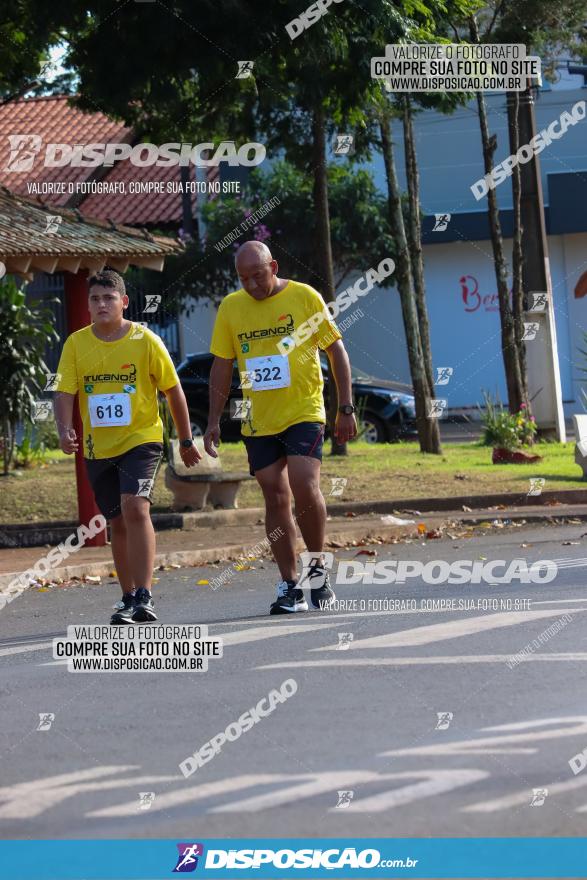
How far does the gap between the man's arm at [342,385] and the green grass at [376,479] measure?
6.97m

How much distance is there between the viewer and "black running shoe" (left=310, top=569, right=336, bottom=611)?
30.5 feet

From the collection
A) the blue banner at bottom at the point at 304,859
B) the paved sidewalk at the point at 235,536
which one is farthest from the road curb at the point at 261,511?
the blue banner at bottom at the point at 304,859

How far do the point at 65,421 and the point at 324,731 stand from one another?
3.79 metres

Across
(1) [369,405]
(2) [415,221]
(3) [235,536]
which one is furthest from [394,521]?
(1) [369,405]

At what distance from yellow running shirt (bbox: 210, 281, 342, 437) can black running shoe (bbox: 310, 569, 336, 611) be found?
35.9 inches

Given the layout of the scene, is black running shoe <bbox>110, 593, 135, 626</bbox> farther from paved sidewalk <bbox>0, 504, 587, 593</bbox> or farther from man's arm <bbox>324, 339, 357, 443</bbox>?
paved sidewalk <bbox>0, 504, 587, 593</bbox>

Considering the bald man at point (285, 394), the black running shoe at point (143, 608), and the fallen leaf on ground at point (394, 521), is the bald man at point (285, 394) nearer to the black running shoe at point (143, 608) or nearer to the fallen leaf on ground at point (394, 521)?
the black running shoe at point (143, 608)

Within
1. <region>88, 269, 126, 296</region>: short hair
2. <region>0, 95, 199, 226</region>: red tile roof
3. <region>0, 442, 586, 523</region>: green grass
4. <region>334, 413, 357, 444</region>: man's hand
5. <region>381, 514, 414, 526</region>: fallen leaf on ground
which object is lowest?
<region>381, 514, 414, 526</region>: fallen leaf on ground

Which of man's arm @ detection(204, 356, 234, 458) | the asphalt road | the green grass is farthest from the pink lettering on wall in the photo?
the asphalt road

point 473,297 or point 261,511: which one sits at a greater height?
point 473,297

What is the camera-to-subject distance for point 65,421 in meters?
9.12

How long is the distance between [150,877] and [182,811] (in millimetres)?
585

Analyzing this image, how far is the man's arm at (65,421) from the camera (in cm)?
903

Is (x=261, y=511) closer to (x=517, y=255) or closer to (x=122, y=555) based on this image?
(x=122, y=555)
